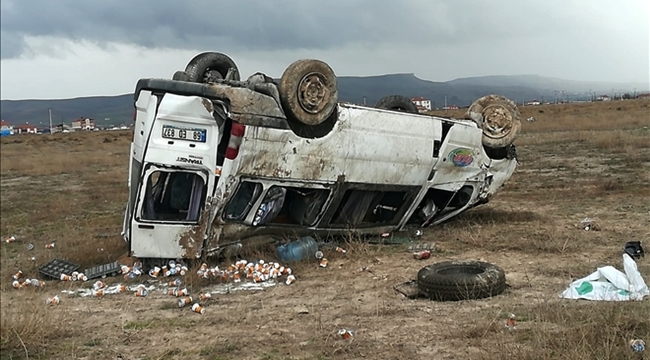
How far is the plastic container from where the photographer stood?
24.7 ft

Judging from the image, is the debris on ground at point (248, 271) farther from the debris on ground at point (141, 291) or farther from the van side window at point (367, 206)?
the van side window at point (367, 206)

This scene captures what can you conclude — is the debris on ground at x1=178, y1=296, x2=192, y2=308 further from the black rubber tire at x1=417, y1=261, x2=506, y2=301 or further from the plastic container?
the black rubber tire at x1=417, y1=261, x2=506, y2=301

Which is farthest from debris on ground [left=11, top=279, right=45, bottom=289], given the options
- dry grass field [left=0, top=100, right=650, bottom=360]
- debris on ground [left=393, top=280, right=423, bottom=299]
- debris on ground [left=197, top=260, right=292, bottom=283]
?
debris on ground [left=393, top=280, right=423, bottom=299]

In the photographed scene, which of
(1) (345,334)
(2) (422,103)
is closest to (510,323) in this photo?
(1) (345,334)

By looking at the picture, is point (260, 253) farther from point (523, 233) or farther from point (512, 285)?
point (523, 233)

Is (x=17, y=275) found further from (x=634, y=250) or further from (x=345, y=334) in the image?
(x=634, y=250)

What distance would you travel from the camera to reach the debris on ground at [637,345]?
3.84 metres

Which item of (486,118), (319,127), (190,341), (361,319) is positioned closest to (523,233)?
(486,118)

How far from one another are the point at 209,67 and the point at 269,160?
2135 millimetres

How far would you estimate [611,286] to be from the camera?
5.39 metres

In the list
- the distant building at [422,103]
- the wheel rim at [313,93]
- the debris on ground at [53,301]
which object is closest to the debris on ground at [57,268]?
the debris on ground at [53,301]

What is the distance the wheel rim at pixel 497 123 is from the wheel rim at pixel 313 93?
2.92 metres

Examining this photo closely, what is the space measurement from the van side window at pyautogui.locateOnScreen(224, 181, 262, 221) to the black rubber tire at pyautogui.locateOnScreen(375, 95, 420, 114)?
3.10 meters

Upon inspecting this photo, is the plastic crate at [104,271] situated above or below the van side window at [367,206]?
below
